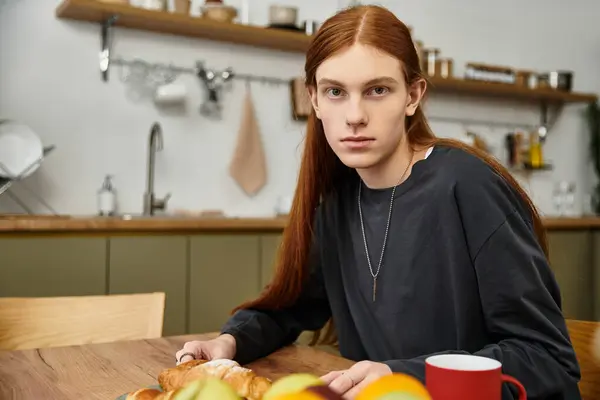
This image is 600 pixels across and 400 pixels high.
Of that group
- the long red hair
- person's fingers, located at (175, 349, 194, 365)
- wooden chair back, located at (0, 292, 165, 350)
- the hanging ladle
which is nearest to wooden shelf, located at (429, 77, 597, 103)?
the hanging ladle

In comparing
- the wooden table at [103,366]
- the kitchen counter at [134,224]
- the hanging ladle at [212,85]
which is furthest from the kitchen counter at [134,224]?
the wooden table at [103,366]

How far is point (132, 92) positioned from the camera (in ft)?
10.7

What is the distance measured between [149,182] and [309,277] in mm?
1907

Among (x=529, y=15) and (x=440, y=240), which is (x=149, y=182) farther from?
(x=529, y=15)

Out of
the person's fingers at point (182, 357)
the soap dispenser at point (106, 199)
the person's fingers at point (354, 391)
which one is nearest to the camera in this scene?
the person's fingers at point (354, 391)

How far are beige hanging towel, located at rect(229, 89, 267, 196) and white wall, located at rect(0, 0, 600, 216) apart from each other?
0.04 metres

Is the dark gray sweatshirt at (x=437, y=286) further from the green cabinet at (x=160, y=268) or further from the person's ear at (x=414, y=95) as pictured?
the green cabinet at (x=160, y=268)

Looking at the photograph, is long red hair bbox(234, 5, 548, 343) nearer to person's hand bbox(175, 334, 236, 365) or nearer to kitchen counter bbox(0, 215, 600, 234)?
person's hand bbox(175, 334, 236, 365)

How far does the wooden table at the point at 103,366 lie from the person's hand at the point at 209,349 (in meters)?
0.04

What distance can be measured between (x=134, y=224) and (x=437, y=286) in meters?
1.63

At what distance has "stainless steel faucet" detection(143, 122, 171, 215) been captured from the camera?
3.14 m

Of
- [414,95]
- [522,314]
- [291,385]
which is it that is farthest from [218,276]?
[291,385]

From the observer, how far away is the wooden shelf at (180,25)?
9.68 ft

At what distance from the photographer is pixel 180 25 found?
3182mm
